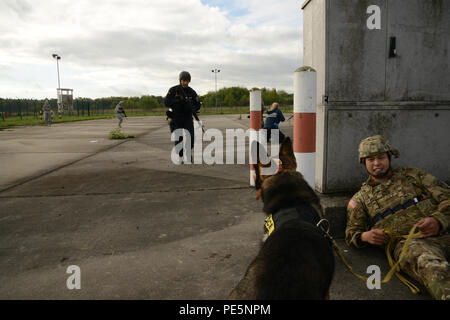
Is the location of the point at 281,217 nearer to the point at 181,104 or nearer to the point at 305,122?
the point at 305,122

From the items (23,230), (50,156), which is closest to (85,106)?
(50,156)

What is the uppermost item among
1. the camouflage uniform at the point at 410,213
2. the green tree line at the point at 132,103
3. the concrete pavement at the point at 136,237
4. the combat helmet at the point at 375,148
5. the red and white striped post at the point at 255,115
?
the green tree line at the point at 132,103

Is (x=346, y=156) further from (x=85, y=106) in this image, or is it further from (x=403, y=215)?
(x=85, y=106)

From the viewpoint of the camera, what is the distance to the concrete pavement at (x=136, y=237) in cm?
218

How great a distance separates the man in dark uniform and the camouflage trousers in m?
5.32

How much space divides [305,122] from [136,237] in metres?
1.99

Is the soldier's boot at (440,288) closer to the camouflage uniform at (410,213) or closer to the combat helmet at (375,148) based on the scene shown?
the camouflage uniform at (410,213)

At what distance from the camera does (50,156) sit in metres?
8.34

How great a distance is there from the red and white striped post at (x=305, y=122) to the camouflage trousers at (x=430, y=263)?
99 centimetres

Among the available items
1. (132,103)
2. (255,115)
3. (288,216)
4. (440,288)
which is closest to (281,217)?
(288,216)

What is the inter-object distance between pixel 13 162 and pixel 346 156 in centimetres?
747

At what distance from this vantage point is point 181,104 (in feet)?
22.9

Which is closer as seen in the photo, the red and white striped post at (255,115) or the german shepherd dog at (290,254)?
the german shepherd dog at (290,254)

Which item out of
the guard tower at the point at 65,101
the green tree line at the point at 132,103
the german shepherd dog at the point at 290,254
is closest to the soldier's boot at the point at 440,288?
the german shepherd dog at the point at 290,254
